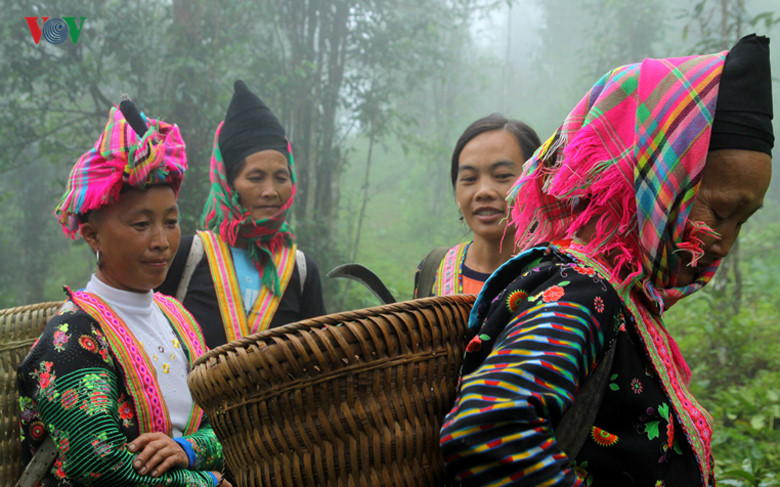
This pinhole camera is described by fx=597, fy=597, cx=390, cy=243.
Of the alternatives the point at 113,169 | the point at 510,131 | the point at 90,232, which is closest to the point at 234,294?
the point at 90,232

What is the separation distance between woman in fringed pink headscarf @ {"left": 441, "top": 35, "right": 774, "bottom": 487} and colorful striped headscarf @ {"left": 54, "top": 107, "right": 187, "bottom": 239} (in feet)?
3.90

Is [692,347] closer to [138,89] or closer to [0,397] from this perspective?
[0,397]

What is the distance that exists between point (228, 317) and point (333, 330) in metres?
1.74

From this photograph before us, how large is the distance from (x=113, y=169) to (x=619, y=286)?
1.47 m

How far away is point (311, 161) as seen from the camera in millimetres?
8188

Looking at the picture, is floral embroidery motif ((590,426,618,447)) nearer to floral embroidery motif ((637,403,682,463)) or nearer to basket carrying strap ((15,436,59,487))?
floral embroidery motif ((637,403,682,463))

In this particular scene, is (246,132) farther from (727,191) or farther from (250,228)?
(727,191)

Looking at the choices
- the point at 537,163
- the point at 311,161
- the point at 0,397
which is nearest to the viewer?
the point at 537,163

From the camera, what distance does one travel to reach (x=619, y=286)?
118 centimetres

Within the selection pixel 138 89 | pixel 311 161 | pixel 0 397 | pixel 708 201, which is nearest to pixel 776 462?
pixel 708 201

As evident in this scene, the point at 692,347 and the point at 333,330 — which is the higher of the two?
the point at 333,330

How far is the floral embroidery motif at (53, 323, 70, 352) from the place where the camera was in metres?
1.56

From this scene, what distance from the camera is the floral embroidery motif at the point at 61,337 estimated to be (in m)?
1.56

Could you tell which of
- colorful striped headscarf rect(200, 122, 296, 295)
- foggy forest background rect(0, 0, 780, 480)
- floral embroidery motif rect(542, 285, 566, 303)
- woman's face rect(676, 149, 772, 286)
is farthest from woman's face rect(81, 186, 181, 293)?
foggy forest background rect(0, 0, 780, 480)
